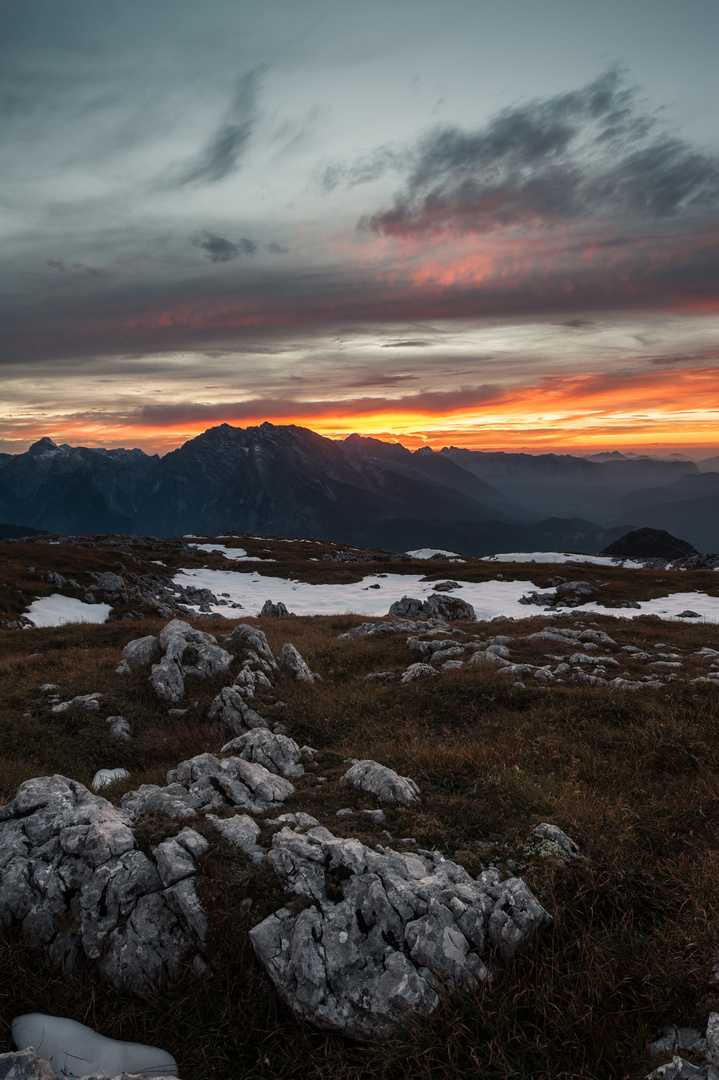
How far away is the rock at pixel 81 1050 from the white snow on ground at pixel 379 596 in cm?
3441

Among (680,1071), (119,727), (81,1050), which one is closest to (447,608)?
(119,727)

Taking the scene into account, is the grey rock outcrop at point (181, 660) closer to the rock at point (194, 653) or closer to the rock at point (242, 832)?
the rock at point (194, 653)

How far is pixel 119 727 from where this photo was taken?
38.9 feet

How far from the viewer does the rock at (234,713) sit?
12234 millimetres

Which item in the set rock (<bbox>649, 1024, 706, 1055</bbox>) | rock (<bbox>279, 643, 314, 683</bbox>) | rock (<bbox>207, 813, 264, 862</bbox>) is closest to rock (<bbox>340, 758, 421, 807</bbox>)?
rock (<bbox>207, 813, 264, 862</bbox>)

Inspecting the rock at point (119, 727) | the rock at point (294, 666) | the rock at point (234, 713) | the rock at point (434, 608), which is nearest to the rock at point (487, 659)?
the rock at point (294, 666)

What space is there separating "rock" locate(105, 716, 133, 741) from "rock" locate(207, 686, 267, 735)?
185 cm

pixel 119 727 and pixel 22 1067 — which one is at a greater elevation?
pixel 22 1067

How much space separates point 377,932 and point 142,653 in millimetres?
12248

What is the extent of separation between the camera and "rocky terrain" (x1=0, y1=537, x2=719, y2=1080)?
451 cm

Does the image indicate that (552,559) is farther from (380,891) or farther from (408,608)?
(380,891)

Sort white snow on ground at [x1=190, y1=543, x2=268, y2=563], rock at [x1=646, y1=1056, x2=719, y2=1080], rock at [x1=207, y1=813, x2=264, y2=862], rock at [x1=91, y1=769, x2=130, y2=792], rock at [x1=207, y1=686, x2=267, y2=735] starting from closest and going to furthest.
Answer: rock at [x1=646, y1=1056, x2=719, y2=1080]
rock at [x1=207, y1=813, x2=264, y2=862]
rock at [x1=91, y1=769, x2=130, y2=792]
rock at [x1=207, y1=686, x2=267, y2=735]
white snow on ground at [x1=190, y1=543, x2=268, y2=563]

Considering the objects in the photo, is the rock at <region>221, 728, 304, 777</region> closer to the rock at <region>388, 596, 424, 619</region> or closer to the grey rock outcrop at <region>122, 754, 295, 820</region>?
the grey rock outcrop at <region>122, 754, 295, 820</region>

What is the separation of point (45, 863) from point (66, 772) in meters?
4.91
